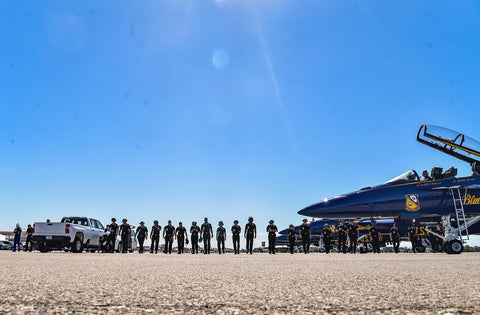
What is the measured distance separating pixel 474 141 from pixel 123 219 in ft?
56.0

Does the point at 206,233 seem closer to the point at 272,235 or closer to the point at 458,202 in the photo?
the point at 272,235

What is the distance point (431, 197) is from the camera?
17391 mm

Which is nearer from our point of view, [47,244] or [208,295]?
[208,295]

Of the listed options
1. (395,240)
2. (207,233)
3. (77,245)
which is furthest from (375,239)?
(77,245)

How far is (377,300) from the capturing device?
3002 mm

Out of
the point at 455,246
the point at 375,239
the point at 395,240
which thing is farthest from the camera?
the point at 395,240

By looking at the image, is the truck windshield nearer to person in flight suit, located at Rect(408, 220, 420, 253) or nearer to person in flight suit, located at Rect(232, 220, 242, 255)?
person in flight suit, located at Rect(232, 220, 242, 255)

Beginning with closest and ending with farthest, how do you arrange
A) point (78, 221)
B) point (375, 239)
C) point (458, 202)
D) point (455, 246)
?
point (455, 246) < point (458, 202) < point (78, 221) < point (375, 239)

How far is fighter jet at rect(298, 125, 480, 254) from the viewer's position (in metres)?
16.5

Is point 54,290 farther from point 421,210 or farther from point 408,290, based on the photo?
point 421,210

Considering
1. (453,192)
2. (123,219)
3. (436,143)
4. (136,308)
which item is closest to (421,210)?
(453,192)

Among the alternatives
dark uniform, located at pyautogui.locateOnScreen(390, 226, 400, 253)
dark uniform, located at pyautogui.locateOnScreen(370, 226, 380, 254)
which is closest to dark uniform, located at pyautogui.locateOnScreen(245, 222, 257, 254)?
dark uniform, located at pyautogui.locateOnScreen(370, 226, 380, 254)

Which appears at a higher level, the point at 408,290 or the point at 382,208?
the point at 382,208

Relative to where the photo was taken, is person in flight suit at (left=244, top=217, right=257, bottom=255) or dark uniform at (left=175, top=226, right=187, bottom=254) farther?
dark uniform at (left=175, top=226, right=187, bottom=254)
